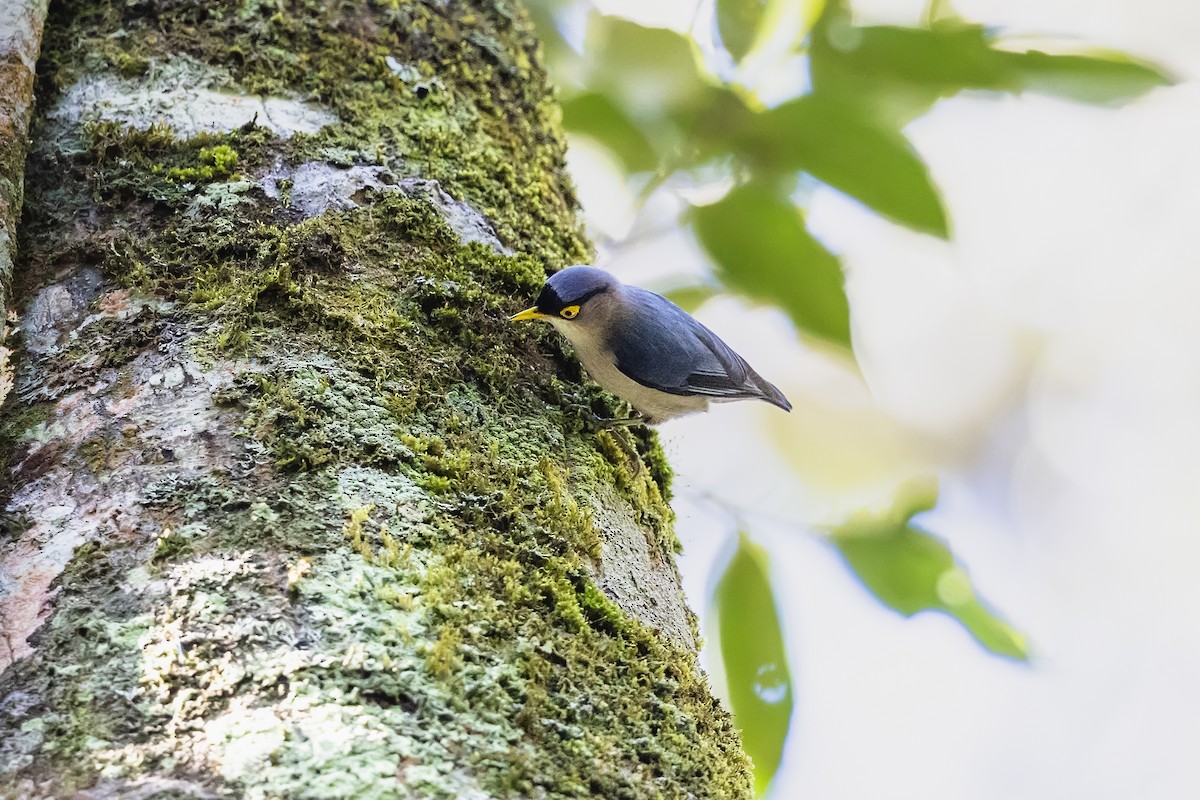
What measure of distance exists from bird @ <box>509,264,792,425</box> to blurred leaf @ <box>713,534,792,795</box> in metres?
0.49

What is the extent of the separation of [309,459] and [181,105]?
99 centimetres

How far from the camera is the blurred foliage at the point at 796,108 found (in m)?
2.25

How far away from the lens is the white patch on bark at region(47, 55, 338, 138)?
188 cm

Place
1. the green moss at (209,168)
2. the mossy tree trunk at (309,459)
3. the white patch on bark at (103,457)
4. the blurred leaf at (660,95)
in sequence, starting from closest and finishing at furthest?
1. the mossy tree trunk at (309,459)
2. the white patch on bark at (103,457)
3. the green moss at (209,168)
4. the blurred leaf at (660,95)

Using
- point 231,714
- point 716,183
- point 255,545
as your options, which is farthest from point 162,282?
point 716,183

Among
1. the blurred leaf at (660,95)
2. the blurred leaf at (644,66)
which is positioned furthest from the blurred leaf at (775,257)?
the blurred leaf at (644,66)

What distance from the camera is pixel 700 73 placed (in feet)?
8.87

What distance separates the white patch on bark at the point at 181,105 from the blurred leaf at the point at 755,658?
1548 millimetres

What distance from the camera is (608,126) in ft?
9.13

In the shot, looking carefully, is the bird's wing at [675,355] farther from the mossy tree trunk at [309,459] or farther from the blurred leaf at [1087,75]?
the blurred leaf at [1087,75]

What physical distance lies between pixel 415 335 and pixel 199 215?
18.5 inches

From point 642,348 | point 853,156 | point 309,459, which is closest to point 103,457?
point 309,459

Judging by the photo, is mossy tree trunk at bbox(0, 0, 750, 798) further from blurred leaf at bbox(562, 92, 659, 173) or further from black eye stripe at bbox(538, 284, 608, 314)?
blurred leaf at bbox(562, 92, 659, 173)

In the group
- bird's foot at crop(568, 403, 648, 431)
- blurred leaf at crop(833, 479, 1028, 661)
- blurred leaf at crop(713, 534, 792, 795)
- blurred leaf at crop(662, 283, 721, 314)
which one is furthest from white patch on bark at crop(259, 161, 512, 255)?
blurred leaf at crop(833, 479, 1028, 661)
